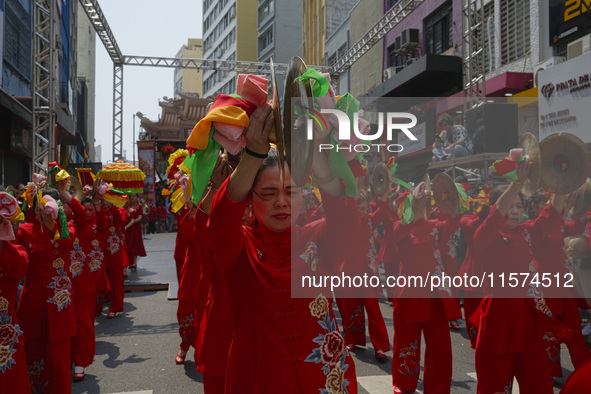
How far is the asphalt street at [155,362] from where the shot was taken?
512 cm

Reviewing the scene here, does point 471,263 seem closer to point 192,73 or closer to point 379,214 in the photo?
point 379,214

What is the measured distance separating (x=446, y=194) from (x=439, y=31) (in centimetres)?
1408

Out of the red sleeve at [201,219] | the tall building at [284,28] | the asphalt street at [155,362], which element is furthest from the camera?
the tall building at [284,28]

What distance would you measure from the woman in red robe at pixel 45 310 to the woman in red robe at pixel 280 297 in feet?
8.65

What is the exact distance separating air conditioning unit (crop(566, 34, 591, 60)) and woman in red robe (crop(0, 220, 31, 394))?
Answer: 9.85 metres

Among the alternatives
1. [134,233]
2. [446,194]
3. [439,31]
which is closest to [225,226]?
[446,194]

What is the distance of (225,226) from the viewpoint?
206 cm

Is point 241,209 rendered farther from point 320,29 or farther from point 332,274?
point 320,29

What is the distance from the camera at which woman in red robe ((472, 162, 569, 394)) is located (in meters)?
3.68

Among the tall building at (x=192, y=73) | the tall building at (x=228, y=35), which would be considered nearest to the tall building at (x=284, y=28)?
the tall building at (x=228, y=35)

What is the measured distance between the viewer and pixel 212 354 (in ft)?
10.8

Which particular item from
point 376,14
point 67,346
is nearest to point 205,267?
point 67,346

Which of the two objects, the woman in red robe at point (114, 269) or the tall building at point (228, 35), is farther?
the tall building at point (228, 35)

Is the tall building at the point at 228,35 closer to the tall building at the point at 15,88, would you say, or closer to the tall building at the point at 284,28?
the tall building at the point at 284,28
